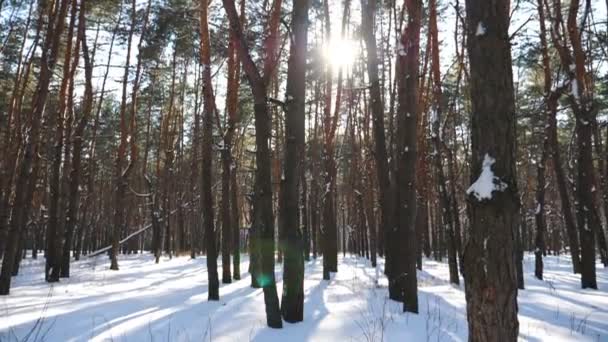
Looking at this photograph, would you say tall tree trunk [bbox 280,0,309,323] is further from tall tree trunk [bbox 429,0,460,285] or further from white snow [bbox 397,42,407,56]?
tall tree trunk [bbox 429,0,460,285]

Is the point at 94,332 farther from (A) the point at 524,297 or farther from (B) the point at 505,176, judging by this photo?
(A) the point at 524,297

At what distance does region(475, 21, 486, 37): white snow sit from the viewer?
301 centimetres

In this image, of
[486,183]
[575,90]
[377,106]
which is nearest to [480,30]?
[486,183]

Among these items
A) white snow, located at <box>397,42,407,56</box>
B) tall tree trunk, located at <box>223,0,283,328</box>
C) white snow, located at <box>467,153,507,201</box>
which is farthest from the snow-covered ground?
white snow, located at <box>397,42,407,56</box>

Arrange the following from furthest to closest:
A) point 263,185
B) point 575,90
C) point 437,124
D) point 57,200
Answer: point 57,200 → point 437,124 → point 575,90 → point 263,185

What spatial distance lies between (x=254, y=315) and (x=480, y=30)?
4843 millimetres

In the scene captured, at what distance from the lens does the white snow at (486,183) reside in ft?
9.18

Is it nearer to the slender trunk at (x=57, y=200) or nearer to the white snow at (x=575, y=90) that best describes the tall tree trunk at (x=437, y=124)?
the white snow at (x=575, y=90)

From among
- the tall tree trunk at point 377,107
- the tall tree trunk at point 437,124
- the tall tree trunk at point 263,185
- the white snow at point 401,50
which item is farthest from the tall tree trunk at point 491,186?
the tall tree trunk at point 437,124

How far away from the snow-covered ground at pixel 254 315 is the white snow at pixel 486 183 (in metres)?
2.44

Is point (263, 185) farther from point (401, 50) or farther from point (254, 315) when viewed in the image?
point (401, 50)

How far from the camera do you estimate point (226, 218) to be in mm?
10094

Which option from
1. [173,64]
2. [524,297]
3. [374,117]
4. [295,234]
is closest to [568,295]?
[524,297]

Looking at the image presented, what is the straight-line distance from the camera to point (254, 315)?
6211 mm
